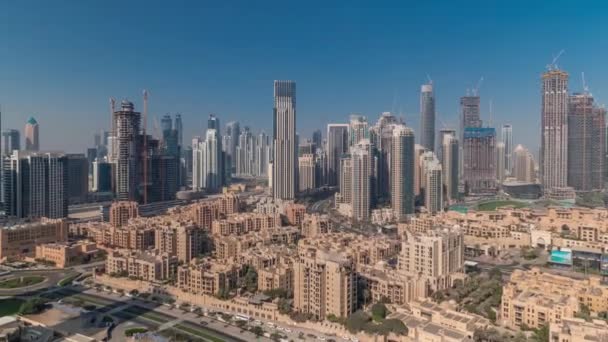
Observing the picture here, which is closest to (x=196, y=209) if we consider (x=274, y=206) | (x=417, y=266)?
(x=274, y=206)

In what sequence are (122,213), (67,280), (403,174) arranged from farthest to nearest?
A: 1. (403,174)
2. (122,213)
3. (67,280)

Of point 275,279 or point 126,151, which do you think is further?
point 126,151

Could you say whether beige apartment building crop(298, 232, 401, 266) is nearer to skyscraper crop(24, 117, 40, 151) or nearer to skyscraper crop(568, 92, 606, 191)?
skyscraper crop(568, 92, 606, 191)

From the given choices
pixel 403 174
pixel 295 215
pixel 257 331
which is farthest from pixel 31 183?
pixel 403 174


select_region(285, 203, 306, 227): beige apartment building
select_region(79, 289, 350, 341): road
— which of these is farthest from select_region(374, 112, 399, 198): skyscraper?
select_region(79, 289, 350, 341): road

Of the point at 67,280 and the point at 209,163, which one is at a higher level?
the point at 209,163

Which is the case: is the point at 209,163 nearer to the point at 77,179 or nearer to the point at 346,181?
the point at 77,179
